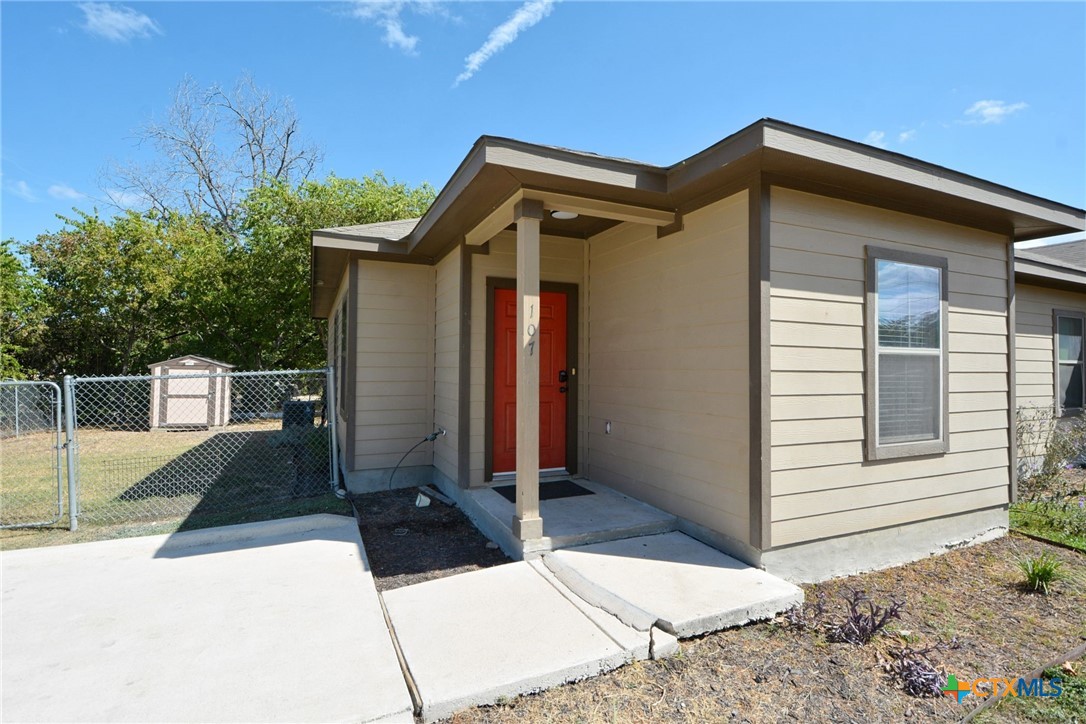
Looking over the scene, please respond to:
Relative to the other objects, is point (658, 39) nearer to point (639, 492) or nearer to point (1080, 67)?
point (1080, 67)

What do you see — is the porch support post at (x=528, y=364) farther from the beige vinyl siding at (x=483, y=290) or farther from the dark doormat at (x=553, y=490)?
the beige vinyl siding at (x=483, y=290)

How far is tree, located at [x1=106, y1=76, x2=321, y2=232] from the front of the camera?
19.7m

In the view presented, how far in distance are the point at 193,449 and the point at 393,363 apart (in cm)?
502

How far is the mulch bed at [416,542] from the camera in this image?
3.40m

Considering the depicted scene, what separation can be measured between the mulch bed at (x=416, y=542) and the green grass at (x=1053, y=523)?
177 inches

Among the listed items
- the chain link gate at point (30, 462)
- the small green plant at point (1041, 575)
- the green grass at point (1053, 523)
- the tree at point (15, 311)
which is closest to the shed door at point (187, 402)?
the chain link gate at point (30, 462)

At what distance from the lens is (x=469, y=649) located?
2.34 m

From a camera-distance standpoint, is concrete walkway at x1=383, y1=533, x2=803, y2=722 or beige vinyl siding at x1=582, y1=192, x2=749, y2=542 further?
beige vinyl siding at x1=582, y1=192, x2=749, y2=542

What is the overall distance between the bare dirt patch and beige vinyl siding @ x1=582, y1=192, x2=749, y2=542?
0.82 m

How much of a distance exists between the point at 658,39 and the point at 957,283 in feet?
13.5

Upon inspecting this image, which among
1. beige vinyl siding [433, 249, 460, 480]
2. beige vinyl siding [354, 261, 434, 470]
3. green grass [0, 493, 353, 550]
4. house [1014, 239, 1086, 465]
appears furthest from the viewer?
house [1014, 239, 1086, 465]

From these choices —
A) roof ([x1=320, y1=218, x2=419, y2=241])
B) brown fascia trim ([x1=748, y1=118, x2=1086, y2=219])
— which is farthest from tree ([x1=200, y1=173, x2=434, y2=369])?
brown fascia trim ([x1=748, y1=118, x2=1086, y2=219])

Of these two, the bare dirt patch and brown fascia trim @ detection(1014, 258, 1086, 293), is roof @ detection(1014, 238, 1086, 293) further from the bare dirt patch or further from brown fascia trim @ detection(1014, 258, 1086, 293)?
the bare dirt patch

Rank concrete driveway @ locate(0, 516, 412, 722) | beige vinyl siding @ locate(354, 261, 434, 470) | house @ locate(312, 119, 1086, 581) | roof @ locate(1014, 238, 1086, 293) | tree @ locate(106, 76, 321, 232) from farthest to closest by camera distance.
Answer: tree @ locate(106, 76, 321, 232), roof @ locate(1014, 238, 1086, 293), beige vinyl siding @ locate(354, 261, 434, 470), house @ locate(312, 119, 1086, 581), concrete driveway @ locate(0, 516, 412, 722)
